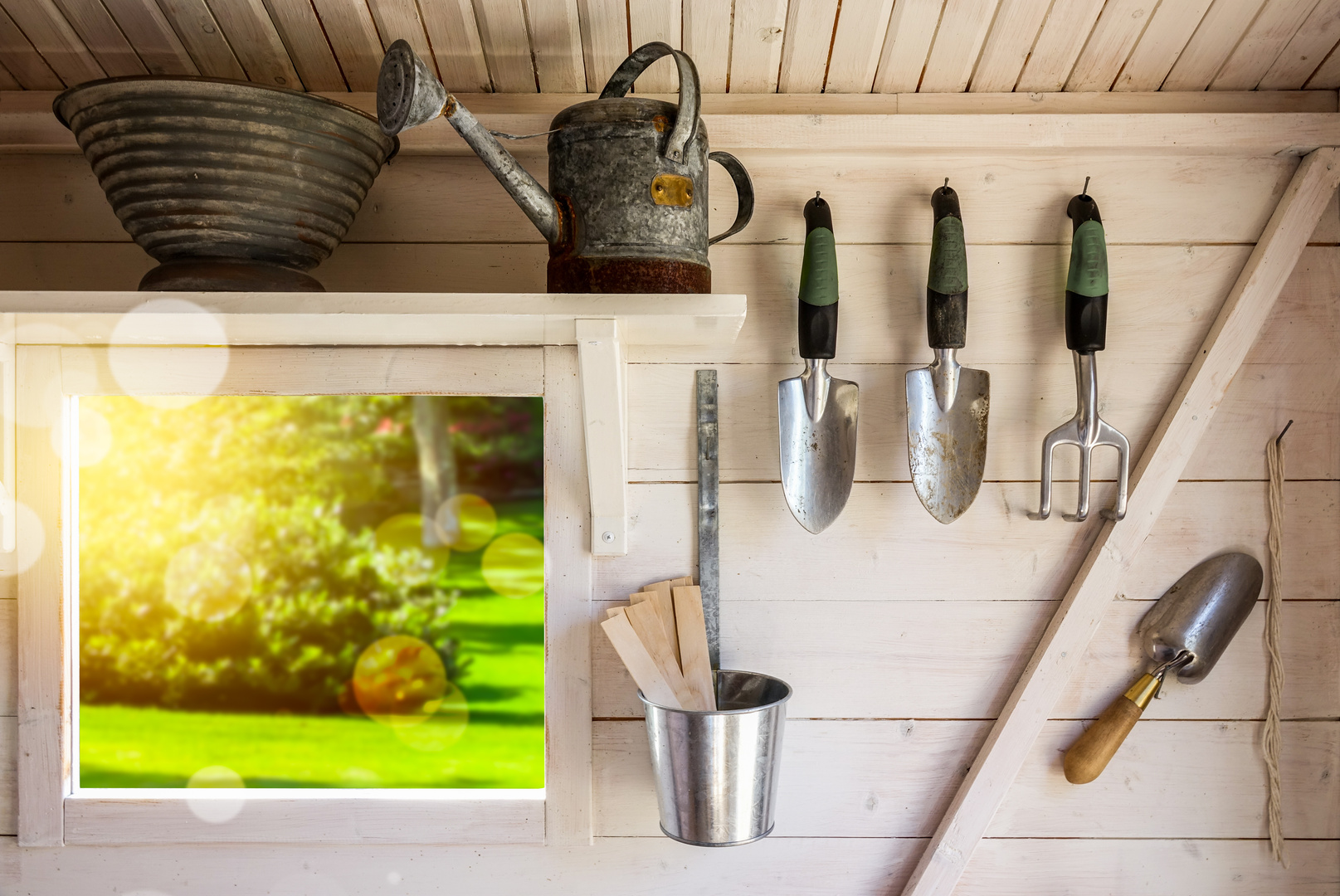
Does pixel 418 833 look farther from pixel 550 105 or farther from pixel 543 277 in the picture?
pixel 550 105

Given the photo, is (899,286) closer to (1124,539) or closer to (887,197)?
(887,197)

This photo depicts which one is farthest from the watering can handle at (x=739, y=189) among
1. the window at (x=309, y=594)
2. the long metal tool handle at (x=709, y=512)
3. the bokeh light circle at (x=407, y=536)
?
the bokeh light circle at (x=407, y=536)

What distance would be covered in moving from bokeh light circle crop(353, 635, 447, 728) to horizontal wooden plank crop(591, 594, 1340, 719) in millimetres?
1568

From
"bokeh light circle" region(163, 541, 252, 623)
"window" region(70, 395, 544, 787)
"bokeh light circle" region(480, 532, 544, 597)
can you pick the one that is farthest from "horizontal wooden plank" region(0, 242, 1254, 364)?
"bokeh light circle" region(480, 532, 544, 597)

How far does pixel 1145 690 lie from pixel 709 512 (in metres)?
0.54

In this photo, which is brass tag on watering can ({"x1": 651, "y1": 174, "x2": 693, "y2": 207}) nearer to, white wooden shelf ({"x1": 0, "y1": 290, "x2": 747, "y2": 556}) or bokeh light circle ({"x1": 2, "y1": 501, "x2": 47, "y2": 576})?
white wooden shelf ({"x1": 0, "y1": 290, "x2": 747, "y2": 556})

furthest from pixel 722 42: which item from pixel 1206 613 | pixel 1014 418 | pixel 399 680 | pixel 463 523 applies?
pixel 399 680

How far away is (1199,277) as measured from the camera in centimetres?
101

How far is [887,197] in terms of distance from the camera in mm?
1004

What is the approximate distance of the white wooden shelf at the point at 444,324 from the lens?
0.74m

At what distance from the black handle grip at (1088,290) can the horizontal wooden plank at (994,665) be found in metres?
0.31

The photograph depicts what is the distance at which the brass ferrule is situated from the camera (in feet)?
3.18

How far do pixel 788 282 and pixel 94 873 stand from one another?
3.47 feet

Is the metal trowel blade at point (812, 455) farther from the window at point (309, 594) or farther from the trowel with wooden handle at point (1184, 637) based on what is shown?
the window at point (309, 594)
